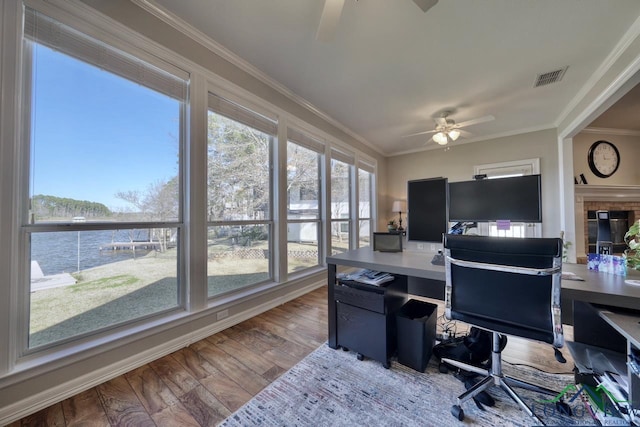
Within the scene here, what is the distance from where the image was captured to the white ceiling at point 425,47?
1.86 meters

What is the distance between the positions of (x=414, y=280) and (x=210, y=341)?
2002mm

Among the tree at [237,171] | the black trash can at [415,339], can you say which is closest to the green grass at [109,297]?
the tree at [237,171]

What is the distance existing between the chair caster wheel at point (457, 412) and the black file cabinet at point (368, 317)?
0.47 metres

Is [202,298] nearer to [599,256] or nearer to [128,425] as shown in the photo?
[128,425]

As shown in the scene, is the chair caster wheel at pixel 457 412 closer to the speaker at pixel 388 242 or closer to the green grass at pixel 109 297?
the speaker at pixel 388 242

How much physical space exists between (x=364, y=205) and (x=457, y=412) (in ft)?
13.7

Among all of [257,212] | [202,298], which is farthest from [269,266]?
[202,298]

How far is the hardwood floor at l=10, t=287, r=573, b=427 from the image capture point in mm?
1337

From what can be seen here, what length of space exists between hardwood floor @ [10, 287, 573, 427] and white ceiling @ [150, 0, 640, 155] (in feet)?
8.76

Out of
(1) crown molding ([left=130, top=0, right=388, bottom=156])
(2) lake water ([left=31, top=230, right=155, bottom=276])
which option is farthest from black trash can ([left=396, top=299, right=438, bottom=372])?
(1) crown molding ([left=130, top=0, right=388, bottom=156])

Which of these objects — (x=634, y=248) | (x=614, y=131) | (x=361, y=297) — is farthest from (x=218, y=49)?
(x=614, y=131)

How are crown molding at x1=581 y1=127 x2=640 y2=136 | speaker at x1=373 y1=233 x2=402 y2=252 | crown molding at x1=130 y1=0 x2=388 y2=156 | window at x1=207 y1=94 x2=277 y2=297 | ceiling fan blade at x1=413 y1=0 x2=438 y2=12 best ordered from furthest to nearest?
crown molding at x1=581 y1=127 x2=640 y2=136 → window at x1=207 y1=94 x2=277 y2=297 → speaker at x1=373 y1=233 x2=402 y2=252 → crown molding at x1=130 y1=0 x2=388 y2=156 → ceiling fan blade at x1=413 y1=0 x2=438 y2=12

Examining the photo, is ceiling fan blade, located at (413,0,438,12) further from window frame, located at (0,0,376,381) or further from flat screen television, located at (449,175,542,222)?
window frame, located at (0,0,376,381)

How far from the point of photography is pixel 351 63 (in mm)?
2535
